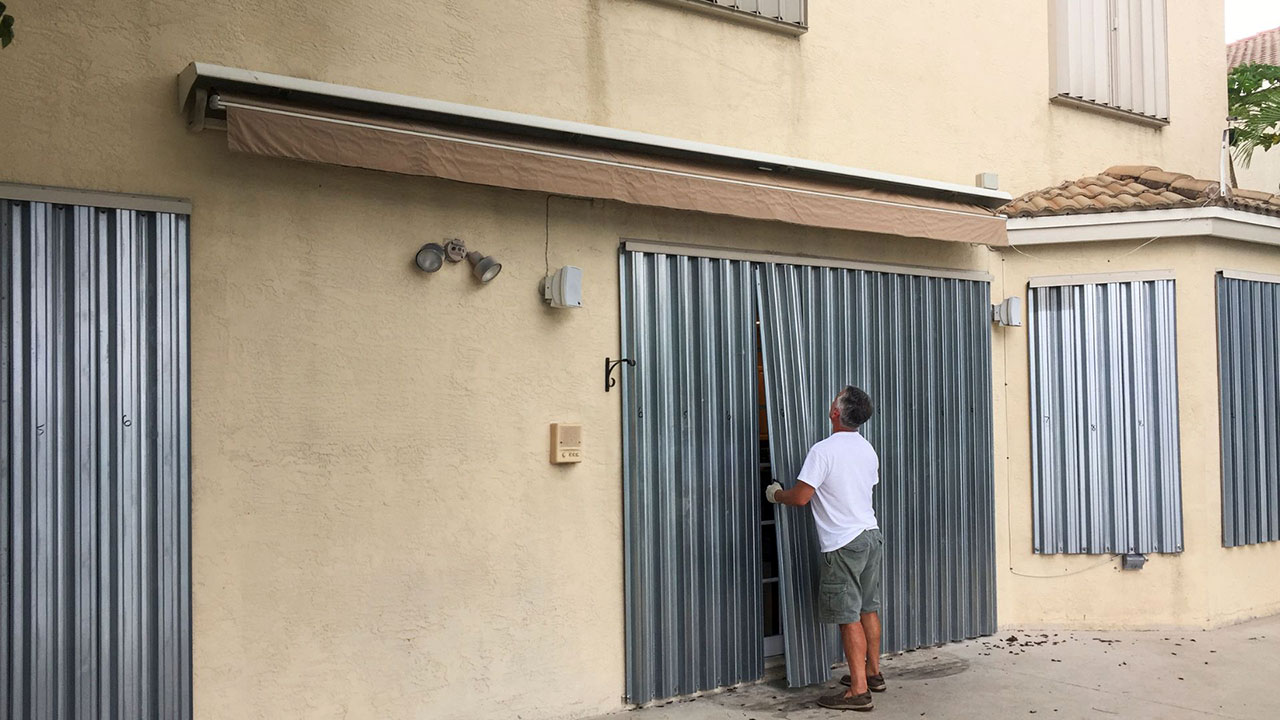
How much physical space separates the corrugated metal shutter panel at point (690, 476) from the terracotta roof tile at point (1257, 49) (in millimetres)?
18928

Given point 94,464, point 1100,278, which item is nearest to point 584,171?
point 94,464

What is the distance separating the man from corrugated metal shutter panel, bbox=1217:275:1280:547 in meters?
3.60

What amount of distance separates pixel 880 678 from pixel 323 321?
3947 millimetres

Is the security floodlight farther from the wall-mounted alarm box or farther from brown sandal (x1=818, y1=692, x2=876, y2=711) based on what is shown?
brown sandal (x1=818, y1=692, x2=876, y2=711)

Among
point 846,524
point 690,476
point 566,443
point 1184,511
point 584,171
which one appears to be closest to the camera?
point 584,171

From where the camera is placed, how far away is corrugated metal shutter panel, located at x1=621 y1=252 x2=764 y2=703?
610cm

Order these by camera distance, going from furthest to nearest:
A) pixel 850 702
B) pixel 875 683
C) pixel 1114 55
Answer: pixel 1114 55 → pixel 875 683 → pixel 850 702

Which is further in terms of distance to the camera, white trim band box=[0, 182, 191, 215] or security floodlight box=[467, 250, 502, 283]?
security floodlight box=[467, 250, 502, 283]

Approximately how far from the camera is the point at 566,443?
585cm

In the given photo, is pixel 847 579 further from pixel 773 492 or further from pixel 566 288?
pixel 566 288

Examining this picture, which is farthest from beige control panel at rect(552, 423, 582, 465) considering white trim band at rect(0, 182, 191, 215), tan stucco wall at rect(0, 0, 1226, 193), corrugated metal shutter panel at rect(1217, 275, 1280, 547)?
corrugated metal shutter panel at rect(1217, 275, 1280, 547)

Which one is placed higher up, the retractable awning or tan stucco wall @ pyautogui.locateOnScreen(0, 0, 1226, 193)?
tan stucco wall @ pyautogui.locateOnScreen(0, 0, 1226, 193)

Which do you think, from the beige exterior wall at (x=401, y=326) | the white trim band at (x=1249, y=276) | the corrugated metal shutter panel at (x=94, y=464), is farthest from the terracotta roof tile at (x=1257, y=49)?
the corrugated metal shutter panel at (x=94, y=464)

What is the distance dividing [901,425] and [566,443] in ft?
8.91
